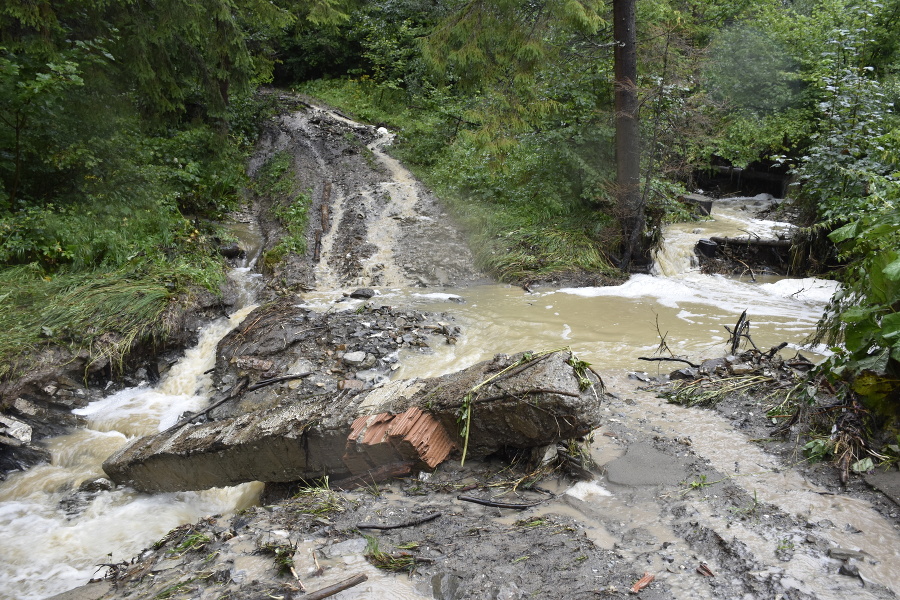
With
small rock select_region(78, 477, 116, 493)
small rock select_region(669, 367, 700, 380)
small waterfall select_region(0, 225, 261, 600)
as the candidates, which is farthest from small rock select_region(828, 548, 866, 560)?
small rock select_region(78, 477, 116, 493)

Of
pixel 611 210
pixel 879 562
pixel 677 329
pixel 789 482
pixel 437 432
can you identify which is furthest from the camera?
pixel 611 210

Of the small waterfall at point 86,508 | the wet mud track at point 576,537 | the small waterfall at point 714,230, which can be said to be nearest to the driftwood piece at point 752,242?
the small waterfall at point 714,230

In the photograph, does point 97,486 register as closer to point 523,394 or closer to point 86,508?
point 86,508

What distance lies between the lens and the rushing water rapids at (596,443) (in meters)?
A: 3.11

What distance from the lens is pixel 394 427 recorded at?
3.80 metres

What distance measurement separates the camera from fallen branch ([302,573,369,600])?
98.6 inches

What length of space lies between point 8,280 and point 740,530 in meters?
9.06

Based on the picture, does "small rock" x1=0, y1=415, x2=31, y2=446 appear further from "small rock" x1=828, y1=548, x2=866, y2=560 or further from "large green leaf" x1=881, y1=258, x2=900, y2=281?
"large green leaf" x1=881, y1=258, x2=900, y2=281

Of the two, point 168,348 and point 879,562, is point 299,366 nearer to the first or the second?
point 168,348

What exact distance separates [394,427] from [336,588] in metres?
1.35

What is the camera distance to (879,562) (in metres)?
2.59

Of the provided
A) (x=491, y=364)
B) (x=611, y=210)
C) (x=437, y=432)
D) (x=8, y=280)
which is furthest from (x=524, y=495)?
(x=611, y=210)

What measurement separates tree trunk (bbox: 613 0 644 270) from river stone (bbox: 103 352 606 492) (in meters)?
7.31

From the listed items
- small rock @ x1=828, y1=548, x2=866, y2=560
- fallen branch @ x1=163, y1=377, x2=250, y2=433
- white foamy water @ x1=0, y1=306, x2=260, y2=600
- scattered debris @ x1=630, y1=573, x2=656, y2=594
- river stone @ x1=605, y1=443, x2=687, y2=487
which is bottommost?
white foamy water @ x1=0, y1=306, x2=260, y2=600
